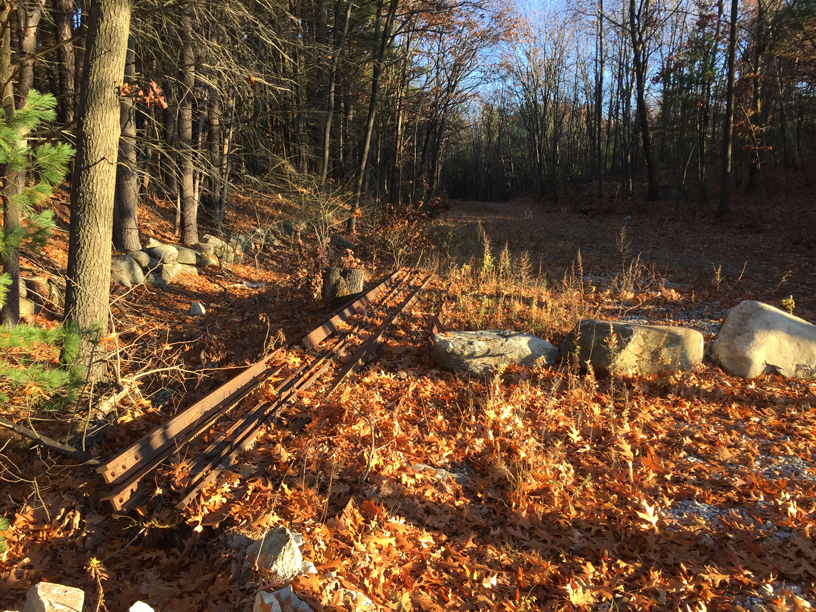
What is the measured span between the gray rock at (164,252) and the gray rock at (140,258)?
0.28 meters

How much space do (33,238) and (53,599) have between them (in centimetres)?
311

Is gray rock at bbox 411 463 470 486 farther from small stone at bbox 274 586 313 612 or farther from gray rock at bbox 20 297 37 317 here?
gray rock at bbox 20 297 37 317

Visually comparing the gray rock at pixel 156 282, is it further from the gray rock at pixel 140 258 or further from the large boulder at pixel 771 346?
the large boulder at pixel 771 346

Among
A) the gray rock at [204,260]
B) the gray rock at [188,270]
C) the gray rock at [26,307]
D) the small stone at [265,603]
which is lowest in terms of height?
the small stone at [265,603]

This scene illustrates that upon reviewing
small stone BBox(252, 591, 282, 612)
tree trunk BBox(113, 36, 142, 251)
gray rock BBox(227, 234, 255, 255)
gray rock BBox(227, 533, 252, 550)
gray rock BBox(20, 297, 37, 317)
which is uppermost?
tree trunk BBox(113, 36, 142, 251)

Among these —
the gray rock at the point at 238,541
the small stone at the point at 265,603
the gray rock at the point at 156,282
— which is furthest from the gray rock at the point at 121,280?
the small stone at the point at 265,603

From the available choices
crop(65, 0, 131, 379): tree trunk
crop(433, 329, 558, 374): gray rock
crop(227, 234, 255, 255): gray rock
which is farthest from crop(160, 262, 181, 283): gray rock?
crop(433, 329, 558, 374): gray rock

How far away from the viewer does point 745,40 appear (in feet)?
81.3

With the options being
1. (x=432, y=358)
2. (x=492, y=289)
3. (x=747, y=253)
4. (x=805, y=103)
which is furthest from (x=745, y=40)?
(x=432, y=358)

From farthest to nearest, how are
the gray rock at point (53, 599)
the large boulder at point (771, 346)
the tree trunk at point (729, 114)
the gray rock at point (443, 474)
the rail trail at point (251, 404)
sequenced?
1. the tree trunk at point (729, 114)
2. the large boulder at point (771, 346)
3. the gray rock at point (443, 474)
4. the rail trail at point (251, 404)
5. the gray rock at point (53, 599)

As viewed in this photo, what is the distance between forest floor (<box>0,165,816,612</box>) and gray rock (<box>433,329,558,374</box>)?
209 mm

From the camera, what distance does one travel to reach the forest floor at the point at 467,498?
3223 millimetres

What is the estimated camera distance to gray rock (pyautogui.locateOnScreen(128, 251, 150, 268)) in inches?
378

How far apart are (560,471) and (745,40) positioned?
30.6 meters
